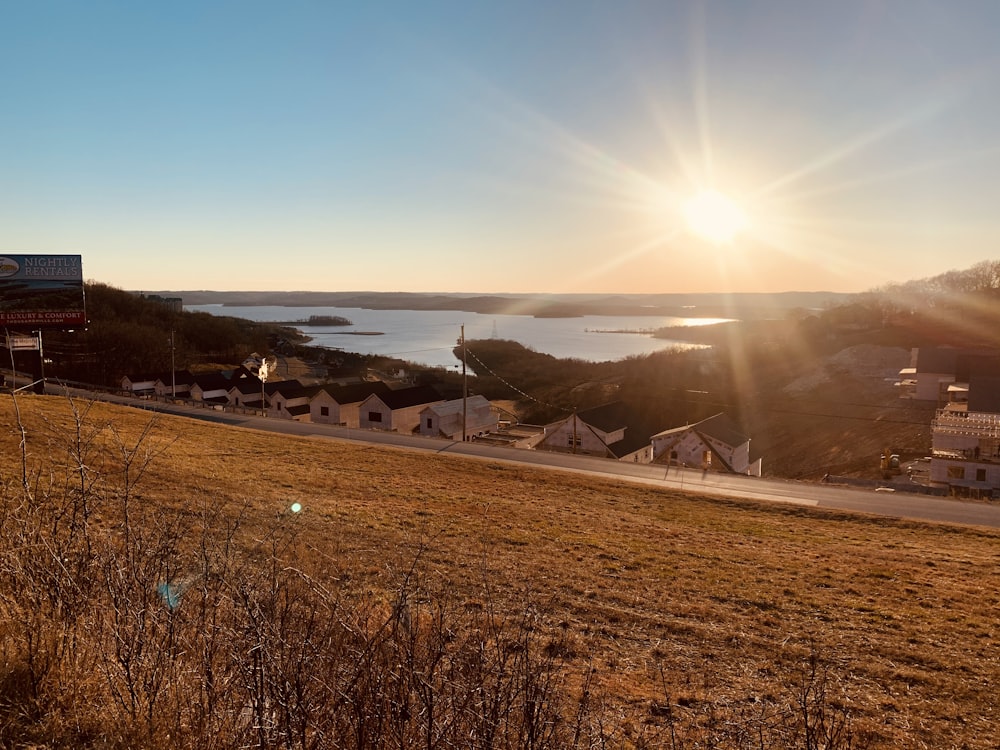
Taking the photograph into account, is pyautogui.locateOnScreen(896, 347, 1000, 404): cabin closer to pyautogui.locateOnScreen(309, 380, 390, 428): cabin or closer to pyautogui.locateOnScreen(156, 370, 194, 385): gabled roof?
pyautogui.locateOnScreen(309, 380, 390, 428): cabin

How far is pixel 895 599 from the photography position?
11.0 m

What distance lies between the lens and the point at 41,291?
103 feet

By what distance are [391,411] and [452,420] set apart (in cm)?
446

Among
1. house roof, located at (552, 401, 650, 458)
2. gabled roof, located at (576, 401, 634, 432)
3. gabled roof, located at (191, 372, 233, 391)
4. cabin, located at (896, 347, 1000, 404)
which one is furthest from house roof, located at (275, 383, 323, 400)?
cabin, located at (896, 347, 1000, 404)

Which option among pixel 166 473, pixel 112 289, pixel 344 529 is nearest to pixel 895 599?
pixel 344 529

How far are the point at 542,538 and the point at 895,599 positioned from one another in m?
6.86

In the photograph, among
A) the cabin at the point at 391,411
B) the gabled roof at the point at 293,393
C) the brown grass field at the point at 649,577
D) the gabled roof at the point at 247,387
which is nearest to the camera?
the brown grass field at the point at 649,577

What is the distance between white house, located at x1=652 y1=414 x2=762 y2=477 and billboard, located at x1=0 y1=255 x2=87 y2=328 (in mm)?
34002

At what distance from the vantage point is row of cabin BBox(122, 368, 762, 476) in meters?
36.4

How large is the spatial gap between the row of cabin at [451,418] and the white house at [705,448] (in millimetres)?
50

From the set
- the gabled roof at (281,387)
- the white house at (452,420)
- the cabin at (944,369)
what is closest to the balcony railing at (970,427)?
the cabin at (944,369)

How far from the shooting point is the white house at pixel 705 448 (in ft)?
116

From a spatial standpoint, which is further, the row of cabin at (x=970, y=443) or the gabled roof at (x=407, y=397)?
the gabled roof at (x=407, y=397)

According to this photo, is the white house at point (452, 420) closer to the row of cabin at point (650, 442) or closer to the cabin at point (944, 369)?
the row of cabin at point (650, 442)
